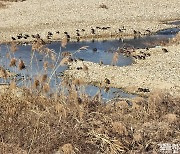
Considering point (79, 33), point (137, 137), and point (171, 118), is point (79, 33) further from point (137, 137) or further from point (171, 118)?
point (137, 137)

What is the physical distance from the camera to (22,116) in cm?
734

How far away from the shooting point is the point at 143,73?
20.0m

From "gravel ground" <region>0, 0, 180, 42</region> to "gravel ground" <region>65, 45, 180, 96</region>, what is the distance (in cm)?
801

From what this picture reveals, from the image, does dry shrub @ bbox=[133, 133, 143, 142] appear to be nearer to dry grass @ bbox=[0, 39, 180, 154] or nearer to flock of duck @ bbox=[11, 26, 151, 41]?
dry grass @ bbox=[0, 39, 180, 154]

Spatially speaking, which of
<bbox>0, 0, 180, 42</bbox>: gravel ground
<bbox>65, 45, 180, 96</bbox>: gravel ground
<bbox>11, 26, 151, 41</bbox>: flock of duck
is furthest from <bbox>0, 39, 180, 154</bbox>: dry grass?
<bbox>0, 0, 180, 42</bbox>: gravel ground

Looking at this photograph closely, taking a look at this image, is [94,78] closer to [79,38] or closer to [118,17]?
[79,38]

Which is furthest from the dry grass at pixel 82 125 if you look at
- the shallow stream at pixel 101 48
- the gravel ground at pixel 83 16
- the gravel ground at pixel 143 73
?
the gravel ground at pixel 83 16

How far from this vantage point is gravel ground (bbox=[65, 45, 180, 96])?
18.2m

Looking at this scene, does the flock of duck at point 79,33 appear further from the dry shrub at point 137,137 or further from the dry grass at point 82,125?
the dry shrub at point 137,137

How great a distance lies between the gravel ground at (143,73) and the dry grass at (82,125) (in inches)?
347

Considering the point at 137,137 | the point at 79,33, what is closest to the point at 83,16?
the point at 79,33

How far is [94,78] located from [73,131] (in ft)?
40.4

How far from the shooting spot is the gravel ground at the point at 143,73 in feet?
59.7

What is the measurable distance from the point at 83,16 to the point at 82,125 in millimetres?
28300
